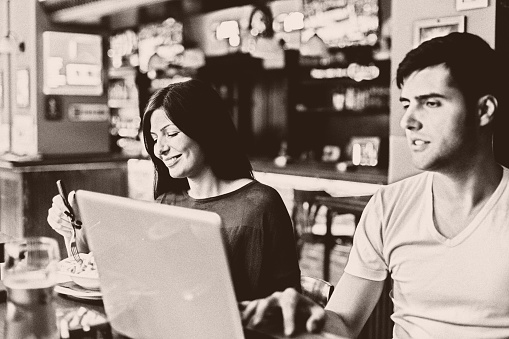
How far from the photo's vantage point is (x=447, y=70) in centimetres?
151

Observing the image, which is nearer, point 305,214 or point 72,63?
point 305,214

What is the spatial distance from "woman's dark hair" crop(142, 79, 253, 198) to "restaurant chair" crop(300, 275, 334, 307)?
0.46 meters

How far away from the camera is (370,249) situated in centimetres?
164

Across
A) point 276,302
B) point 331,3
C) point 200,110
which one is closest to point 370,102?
point 331,3

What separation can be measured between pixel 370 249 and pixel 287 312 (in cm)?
63

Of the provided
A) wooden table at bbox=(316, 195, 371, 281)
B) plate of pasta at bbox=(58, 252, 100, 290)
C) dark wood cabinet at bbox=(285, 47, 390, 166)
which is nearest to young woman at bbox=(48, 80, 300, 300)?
plate of pasta at bbox=(58, 252, 100, 290)

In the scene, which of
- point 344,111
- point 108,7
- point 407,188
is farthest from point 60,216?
point 344,111

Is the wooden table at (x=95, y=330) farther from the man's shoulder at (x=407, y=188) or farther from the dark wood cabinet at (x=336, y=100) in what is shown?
the dark wood cabinet at (x=336, y=100)

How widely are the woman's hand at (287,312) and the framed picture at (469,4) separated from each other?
6.82 ft

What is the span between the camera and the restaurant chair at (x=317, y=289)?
5.71 ft

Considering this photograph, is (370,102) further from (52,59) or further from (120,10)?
(52,59)

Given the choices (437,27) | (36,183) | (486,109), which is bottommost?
(36,183)

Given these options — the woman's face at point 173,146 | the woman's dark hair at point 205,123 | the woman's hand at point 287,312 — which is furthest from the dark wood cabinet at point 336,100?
the woman's hand at point 287,312

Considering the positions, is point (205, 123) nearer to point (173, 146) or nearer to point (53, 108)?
point (173, 146)
